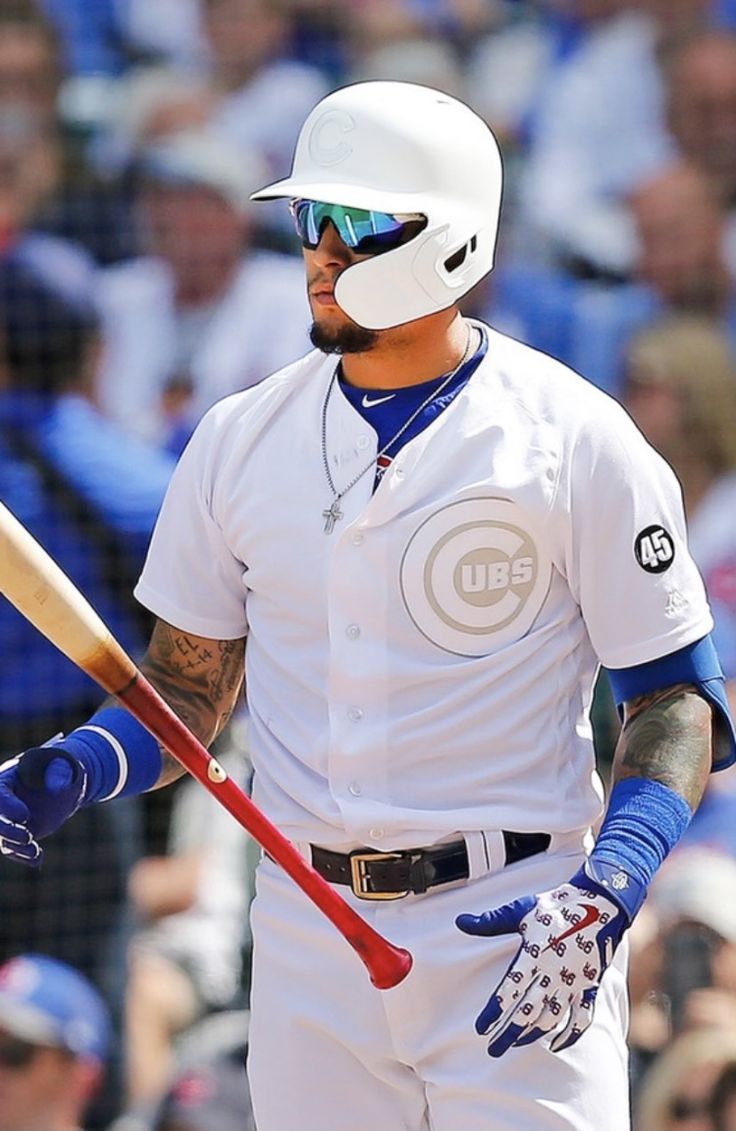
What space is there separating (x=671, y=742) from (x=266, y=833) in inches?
21.3

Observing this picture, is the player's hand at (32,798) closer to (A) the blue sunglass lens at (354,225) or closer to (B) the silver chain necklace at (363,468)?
(B) the silver chain necklace at (363,468)

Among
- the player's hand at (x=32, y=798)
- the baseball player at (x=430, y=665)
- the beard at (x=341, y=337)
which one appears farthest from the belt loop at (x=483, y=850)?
the beard at (x=341, y=337)

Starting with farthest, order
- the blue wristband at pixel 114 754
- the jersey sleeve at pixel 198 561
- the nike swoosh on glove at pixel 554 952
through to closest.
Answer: the jersey sleeve at pixel 198 561, the blue wristband at pixel 114 754, the nike swoosh on glove at pixel 554 952

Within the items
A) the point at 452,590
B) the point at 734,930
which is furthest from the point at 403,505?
the point at 734,930

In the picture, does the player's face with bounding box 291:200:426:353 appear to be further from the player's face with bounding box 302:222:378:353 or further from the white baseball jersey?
the white baseball jersey

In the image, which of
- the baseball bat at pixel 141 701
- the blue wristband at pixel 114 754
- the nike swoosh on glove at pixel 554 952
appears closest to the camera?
the nike swoosh on glove at pixel 554 952

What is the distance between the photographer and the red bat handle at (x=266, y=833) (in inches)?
109

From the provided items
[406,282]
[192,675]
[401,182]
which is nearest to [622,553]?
[406,282]

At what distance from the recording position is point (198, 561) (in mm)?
3080

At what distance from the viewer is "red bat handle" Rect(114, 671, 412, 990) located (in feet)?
9.08

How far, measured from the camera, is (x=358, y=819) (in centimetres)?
284

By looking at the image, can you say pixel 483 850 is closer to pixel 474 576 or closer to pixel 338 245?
pixel 474 576

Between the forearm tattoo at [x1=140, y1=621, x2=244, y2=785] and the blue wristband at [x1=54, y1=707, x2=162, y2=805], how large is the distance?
44 mm

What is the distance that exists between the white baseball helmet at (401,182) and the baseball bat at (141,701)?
0.54 meters
